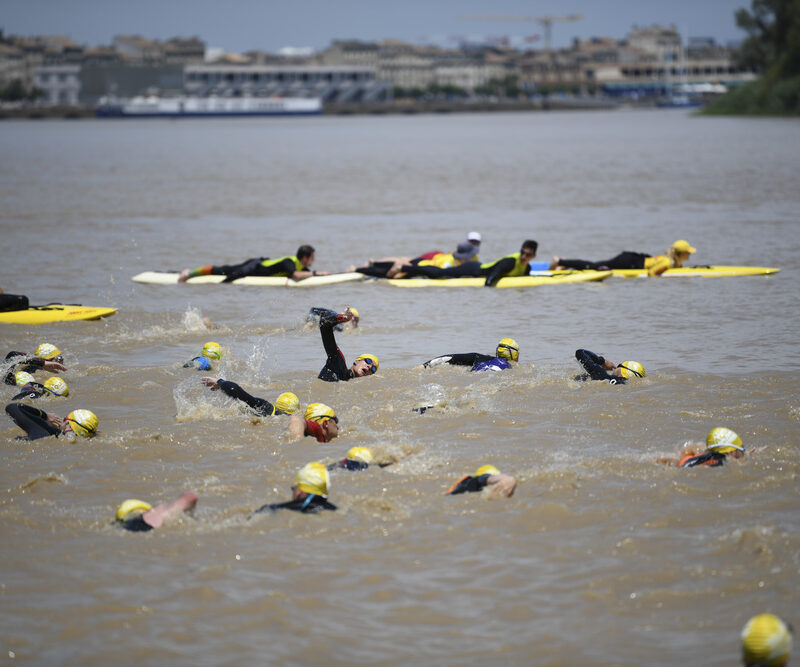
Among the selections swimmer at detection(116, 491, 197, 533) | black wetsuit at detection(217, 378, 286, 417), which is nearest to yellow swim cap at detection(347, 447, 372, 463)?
swimmer at detection(116, 491, 197, 533)

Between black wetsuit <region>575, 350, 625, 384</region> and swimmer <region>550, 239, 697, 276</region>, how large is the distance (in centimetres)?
804

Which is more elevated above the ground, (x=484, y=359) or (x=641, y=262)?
(x=641, y=262)

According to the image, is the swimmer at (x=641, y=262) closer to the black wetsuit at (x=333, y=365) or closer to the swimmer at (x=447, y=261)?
the swimmer at (x=447, y=261)

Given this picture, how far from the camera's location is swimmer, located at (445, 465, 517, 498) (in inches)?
372

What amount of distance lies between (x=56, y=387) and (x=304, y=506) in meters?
5.15

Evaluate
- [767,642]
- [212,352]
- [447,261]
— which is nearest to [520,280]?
[447,261]

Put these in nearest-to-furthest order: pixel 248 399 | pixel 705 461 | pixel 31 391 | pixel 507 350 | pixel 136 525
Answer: pixel 136 525
pixel 705 461
pixel 248 399
pixel 31 391
pixel 507 350

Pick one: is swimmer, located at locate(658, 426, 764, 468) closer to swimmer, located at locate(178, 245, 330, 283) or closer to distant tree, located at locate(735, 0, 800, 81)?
swimmer, located at locate(178, 245, 330, 283)

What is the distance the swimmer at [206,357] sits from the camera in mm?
14273

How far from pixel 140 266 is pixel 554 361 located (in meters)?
12.6

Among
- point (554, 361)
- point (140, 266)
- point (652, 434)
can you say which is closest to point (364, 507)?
point (652, 434)

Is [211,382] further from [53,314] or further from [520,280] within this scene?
[520,280]

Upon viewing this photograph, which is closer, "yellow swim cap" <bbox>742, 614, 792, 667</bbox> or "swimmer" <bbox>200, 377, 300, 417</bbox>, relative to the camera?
"yellow swim cap" <bbox>742, 614, 792, 667</bbox>

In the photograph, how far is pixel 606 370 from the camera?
1330 cm
